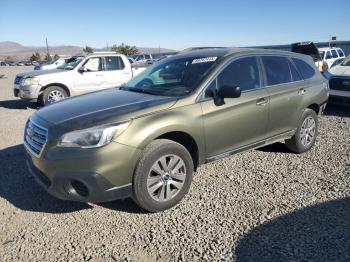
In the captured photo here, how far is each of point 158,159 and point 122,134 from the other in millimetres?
492

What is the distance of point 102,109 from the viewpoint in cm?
384

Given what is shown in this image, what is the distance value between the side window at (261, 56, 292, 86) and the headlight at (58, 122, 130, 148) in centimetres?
257

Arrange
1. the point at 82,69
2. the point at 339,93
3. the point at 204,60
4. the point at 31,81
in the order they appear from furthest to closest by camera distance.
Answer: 1. the point at 82,69
2. the point at 31,81
3. the point at 339,93
4. the point at 204,60

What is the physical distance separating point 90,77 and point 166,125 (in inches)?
328

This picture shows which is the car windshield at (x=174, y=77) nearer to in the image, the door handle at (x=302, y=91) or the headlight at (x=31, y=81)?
the door handle at (x=302, y=91)

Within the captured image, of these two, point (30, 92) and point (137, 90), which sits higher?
point (137, 90)

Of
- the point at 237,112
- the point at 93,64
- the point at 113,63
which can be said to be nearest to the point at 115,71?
the point at 113,63

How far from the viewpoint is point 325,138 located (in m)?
6.66

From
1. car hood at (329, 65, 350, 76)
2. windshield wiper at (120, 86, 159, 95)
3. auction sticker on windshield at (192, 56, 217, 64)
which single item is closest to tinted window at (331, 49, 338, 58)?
car hood at (329, 65, 350, 76)

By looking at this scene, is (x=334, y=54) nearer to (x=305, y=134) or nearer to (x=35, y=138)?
(x=305, y=134)

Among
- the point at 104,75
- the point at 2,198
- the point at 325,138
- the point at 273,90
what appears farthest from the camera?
the point at 104,75

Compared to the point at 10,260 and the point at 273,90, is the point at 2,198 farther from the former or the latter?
the point at 273,90

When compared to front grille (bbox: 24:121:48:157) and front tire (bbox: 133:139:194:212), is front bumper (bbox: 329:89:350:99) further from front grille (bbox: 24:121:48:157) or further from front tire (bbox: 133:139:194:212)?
front grille (bbox: 24:121:48:157)

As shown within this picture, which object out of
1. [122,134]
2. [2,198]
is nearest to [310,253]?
[122,134]
